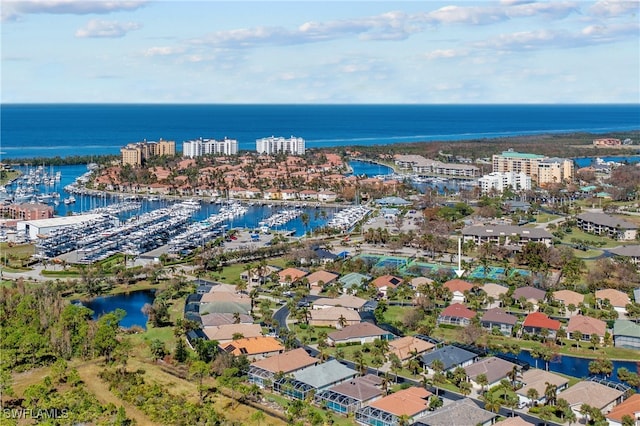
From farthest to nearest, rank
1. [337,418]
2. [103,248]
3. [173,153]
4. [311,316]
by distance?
[173,153] → [103,248] → [311,316] → [337,418]

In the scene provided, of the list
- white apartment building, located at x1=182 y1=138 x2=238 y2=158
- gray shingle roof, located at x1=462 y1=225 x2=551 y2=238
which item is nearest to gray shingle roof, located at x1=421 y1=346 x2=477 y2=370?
gray shingle roof, located at x1=462 y1=225 x2=551 y2=238

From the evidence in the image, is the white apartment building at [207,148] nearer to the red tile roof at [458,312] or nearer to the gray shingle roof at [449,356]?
the red tile roof at [458,312]

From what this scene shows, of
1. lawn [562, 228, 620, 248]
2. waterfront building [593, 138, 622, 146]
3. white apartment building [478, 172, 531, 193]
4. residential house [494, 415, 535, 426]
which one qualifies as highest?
waterfront building [593, 138, 622, 146]

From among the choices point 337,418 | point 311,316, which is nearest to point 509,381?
point 337,418

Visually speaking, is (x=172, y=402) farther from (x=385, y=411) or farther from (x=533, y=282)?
(x=533, y=282)

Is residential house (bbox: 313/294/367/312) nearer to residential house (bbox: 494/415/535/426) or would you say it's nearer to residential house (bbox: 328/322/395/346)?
residential house (bbox: 328/322/395/346)

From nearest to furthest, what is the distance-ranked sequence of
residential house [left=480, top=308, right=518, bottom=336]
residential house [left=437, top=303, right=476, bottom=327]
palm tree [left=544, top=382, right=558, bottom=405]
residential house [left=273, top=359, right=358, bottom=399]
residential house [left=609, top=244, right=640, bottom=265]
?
palm tree [left=544, top=382, right=558, bottom=405] < residential house [left=273, top=359, right=358, bottom=399] < residential house [left=480, top=308, right=518, bottom=336] < residential house [left=437, top=303, right=476, bottom=327] < residential house [left=609, top=244, right=640, bottom=265]

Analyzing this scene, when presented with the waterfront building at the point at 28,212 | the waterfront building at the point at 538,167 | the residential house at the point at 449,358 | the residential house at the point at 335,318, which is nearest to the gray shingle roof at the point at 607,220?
the waterfront building at the point at 538,167
